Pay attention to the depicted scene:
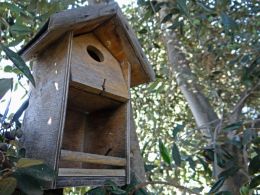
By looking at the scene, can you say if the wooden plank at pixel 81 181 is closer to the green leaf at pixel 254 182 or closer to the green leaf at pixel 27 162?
the green leaf at pixel 27 162

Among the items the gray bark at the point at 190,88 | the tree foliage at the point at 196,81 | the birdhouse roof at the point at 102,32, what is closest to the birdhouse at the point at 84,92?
the birdhouse roof at the point at 102,32

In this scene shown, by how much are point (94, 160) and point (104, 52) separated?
391 mm

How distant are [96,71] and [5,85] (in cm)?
34

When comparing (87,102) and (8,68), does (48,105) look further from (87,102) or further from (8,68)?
(8,68)

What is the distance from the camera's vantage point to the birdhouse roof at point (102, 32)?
2.72 ft

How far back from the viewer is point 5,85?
595mm

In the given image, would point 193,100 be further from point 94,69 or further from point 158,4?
point 94,69

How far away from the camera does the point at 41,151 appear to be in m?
0.75

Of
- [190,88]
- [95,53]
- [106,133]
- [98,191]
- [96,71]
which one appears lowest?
[98,191]

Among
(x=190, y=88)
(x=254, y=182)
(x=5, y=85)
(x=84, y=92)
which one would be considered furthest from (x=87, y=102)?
(x=190, y=88)

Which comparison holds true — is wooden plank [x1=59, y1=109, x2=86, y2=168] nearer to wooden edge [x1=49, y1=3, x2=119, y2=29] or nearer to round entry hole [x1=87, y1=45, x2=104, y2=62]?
round entry hole [x1=87, y1=45, x2=104, y2=62]

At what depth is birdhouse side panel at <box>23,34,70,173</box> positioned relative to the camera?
738 mm

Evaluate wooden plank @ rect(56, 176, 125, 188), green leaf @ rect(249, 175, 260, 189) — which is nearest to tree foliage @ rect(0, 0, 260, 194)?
green leaf @ rect(249, 175, 260, 189)

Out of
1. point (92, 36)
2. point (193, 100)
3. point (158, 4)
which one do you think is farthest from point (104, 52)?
point (193, 100)
